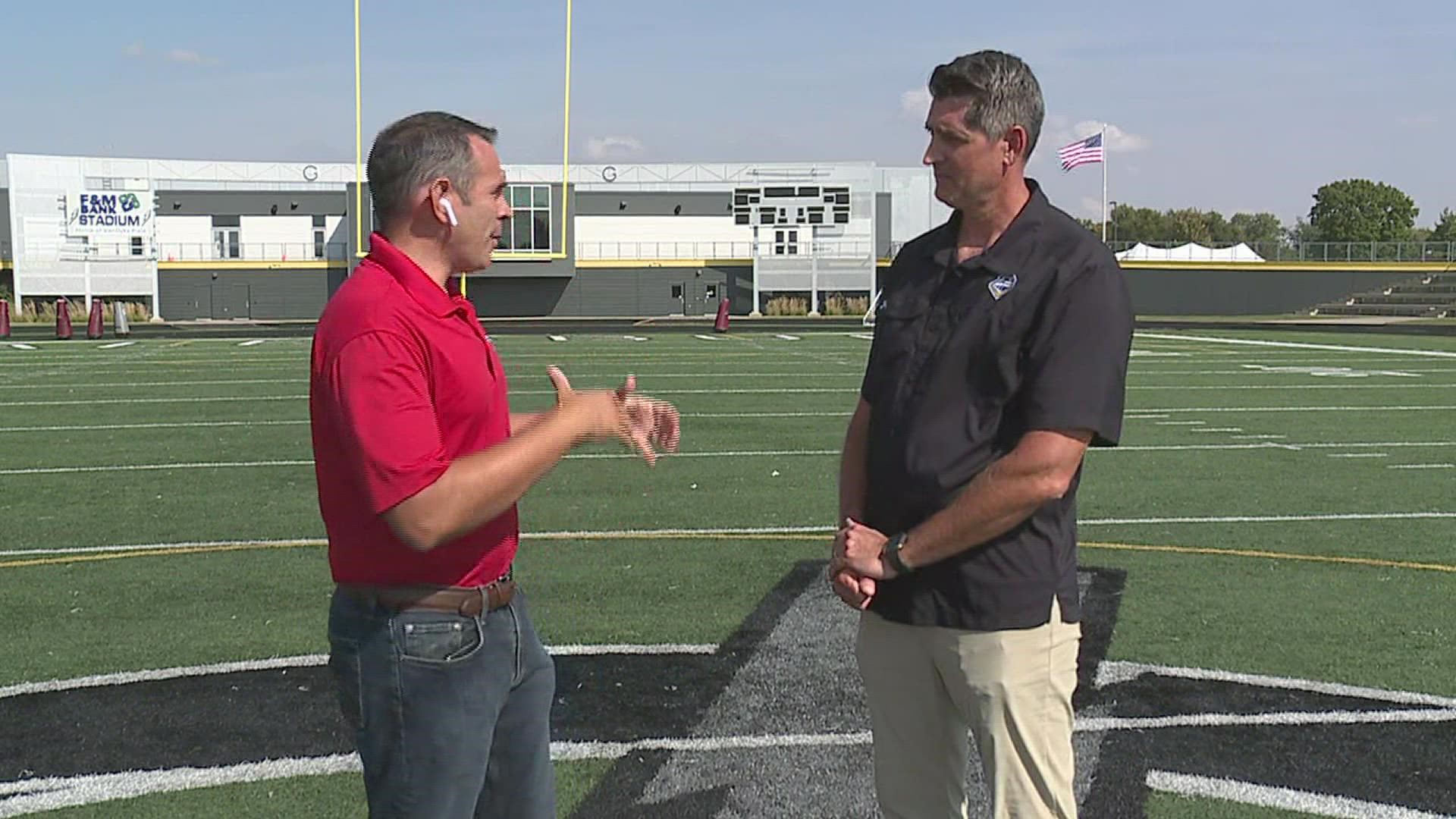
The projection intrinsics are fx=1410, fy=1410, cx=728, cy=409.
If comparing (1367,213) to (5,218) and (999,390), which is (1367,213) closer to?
(5,218)

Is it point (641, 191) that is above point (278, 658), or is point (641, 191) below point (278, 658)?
Result: above

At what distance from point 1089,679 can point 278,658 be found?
10.5 ft

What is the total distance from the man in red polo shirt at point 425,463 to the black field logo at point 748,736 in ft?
4.95

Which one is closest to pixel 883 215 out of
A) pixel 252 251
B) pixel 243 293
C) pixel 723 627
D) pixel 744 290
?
pixel 744 290

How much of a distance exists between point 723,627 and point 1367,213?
104634mm

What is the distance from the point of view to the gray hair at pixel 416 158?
8.51 feet

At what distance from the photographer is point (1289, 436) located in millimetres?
13148

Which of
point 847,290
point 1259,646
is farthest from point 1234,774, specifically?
point 847,290

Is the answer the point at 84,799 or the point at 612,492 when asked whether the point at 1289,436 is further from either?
the point at 84,799

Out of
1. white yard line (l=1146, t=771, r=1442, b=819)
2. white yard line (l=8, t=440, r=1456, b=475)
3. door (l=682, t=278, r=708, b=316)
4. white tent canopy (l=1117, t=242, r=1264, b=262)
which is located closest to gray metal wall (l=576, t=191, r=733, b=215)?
door (l=682, t=278, r=708, b=316)

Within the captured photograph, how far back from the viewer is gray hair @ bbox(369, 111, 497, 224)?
8.51 feet

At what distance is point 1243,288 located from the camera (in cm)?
6106

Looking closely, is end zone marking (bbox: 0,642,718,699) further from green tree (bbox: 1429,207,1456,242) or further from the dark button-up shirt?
green tree (bbox: 1429,207,1456,242)

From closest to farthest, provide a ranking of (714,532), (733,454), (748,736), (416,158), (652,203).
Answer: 1. (416,158)
2. (748,736)
3. (714,532)
4. (733,454)
5. (652,203)
